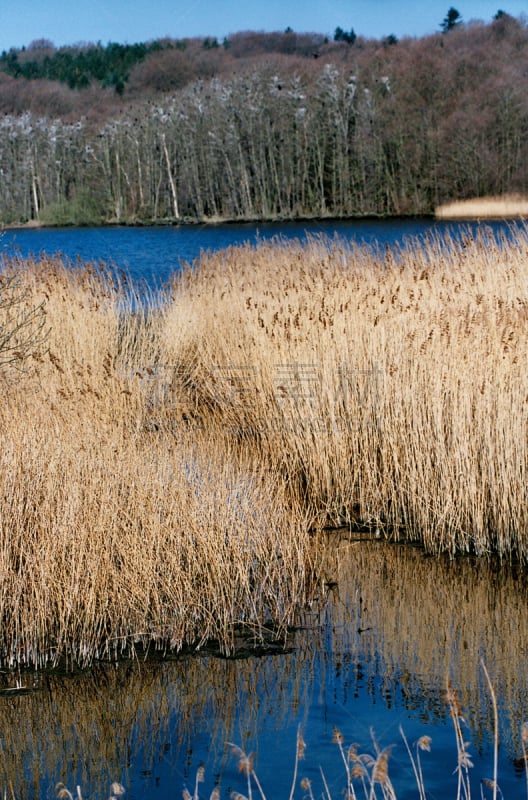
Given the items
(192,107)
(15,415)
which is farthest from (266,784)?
(192,107)

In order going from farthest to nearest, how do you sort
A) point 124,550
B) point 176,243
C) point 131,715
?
1. point 176,243
2. point 124,550
3. point 131,715

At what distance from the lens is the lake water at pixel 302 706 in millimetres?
3180

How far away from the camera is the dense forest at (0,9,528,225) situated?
44.6 meters

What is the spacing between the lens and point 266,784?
312 centimetres

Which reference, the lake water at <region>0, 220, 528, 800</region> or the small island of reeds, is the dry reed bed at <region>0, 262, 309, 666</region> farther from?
the lake water at <region>0, 220, 528, 800</region>

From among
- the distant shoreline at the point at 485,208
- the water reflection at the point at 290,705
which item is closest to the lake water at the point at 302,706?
the water reflection at the point at 290,705

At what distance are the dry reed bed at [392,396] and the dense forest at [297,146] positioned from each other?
123 ft

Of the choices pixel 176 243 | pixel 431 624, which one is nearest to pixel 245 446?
pixel 431 624

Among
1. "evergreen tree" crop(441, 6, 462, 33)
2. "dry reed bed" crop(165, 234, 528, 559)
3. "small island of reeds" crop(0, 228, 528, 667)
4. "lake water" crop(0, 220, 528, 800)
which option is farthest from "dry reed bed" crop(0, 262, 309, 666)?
"evergreen tree" crop(441, 6, 462, 33)

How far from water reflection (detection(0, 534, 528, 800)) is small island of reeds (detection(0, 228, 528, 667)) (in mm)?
203

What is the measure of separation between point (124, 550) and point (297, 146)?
45725 mm

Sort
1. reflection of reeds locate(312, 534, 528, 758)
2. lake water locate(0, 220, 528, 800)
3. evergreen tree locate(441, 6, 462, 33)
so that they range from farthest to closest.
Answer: evergreen tree locate(441, 6, 462, 33)
reflection of reeds locate(312, 534, 528, 758)
lake water locate(0, 220, 528, 800)

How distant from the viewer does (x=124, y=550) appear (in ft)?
13.6

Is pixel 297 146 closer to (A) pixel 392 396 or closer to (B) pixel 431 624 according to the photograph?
(A) pixel 392 396
